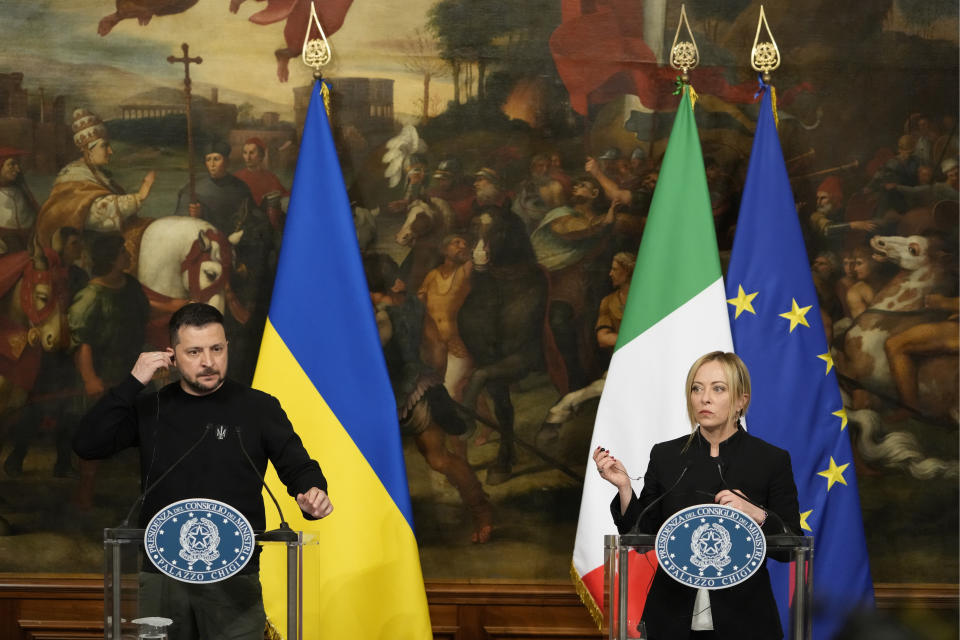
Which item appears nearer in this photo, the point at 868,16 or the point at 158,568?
the point at 158,568

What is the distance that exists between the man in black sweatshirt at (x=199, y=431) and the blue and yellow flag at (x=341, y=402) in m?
0.96

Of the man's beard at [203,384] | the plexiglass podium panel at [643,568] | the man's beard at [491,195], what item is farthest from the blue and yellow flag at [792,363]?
the man's beard at [203,384]

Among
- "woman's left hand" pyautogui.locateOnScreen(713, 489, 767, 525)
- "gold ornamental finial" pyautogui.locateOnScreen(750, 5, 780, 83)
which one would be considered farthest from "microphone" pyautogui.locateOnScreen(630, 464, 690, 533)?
"gold ornamental finial" pyautogui.locateOnScreen(750, 5, 780, 83)

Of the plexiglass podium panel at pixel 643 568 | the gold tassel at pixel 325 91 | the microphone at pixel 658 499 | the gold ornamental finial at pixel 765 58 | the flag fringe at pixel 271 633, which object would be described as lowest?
the flag fringe at pixel 271 633

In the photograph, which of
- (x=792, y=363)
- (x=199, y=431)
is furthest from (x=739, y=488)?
(x=199, y=431)

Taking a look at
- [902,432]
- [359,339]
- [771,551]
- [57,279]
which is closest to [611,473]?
[771,551]

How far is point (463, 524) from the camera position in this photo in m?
5.38

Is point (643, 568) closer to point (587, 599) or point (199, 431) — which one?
point (199, 431)

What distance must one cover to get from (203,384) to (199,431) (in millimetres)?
163

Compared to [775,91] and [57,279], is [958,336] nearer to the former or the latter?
[775,91]

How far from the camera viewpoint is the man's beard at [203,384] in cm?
373

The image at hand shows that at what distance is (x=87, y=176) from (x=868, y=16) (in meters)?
4.01

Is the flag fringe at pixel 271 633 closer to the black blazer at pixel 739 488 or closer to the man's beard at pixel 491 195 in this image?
the black blazer at pixel 739 488

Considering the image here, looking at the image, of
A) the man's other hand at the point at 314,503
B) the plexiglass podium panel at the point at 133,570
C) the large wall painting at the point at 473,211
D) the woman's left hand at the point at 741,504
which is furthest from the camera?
the large wall painting at the point at 473,211
